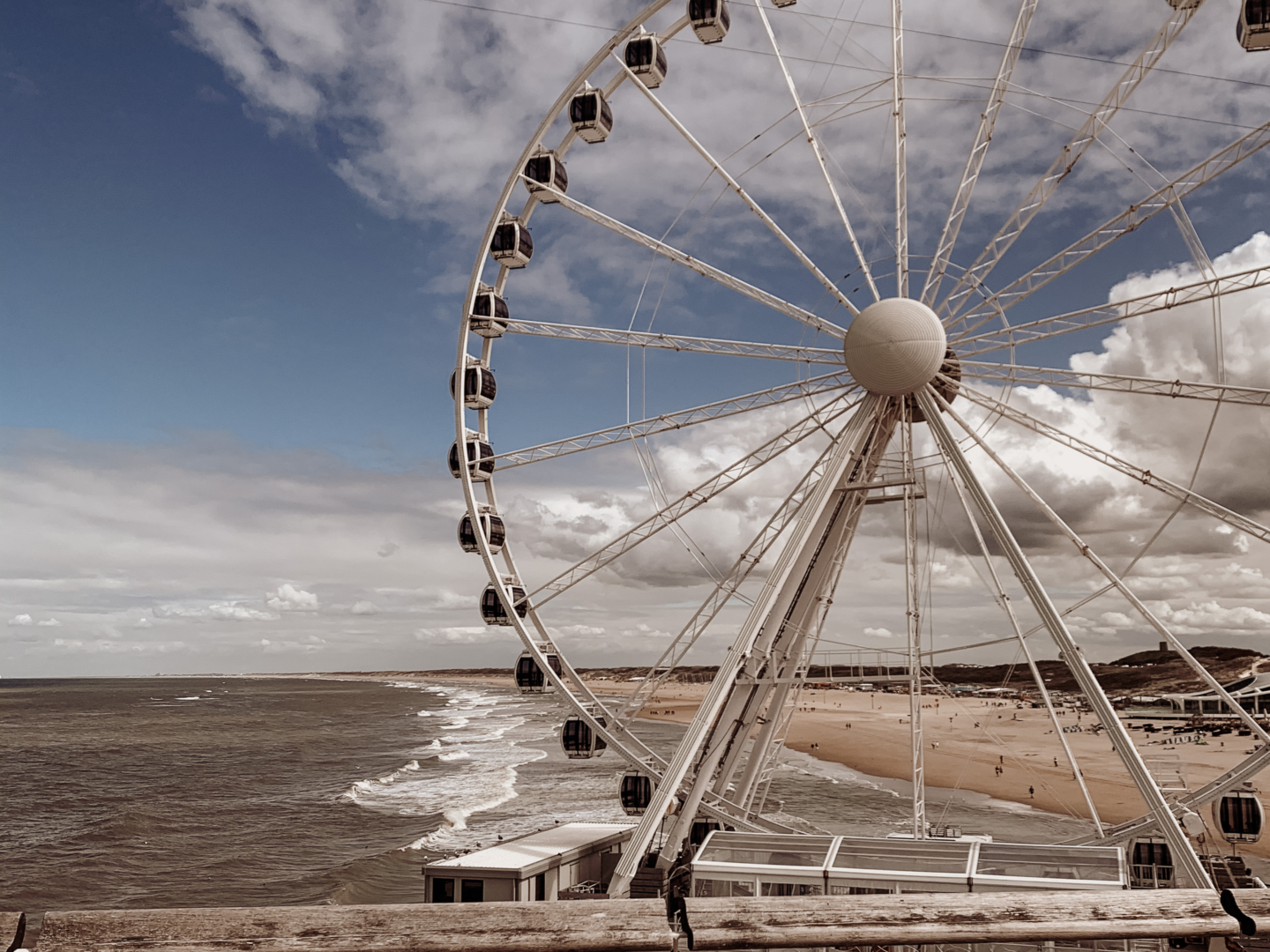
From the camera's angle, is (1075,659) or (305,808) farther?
(305,808)

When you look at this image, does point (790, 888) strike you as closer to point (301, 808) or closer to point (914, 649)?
point (914, 649)

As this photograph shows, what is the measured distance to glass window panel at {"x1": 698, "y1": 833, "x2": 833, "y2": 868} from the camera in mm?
16297

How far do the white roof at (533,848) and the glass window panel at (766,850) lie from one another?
5.87m

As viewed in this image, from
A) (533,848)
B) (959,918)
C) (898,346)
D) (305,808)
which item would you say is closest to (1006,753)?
(305,808)

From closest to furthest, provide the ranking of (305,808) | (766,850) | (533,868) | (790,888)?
(790,888)
(766,850)
(533,868)
(305,808)

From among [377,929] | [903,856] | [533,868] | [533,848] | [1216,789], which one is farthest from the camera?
[533,848]

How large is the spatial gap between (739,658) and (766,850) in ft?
11.8

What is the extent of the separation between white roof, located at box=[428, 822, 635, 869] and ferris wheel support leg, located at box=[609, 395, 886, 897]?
4.50 m

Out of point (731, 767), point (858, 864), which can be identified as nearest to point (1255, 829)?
point (858, 864)

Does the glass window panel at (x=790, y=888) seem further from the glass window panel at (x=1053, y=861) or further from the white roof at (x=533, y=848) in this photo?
the white roof at (x=533, y=848)

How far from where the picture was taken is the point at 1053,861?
15.8 m

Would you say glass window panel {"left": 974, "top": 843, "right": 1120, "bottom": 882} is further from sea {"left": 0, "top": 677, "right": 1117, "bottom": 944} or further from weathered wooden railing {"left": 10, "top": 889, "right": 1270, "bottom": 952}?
weathered wooden railing {"left": 10, "top": 889, "right": 1270, "bottom": 952}

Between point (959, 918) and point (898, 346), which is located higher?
point (898, 346)

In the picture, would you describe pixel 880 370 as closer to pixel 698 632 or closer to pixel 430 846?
pixel 698 632
